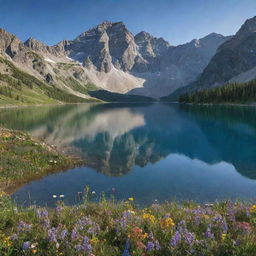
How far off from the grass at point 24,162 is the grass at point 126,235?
51.8ft

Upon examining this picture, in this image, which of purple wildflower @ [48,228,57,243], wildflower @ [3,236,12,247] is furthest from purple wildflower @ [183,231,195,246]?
wildflower @ [3,236,12,247]

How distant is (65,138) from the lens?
52344 mm

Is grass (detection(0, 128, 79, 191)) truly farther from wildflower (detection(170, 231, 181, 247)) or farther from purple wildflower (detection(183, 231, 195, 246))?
purple wildflower (detection(183, 231, 195, 246))

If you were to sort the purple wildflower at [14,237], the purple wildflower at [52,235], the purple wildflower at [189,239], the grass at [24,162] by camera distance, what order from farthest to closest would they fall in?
the grass at [24,162]
the purple wildflower at [14,237]
the purple wildflower at [52,235]
the purple wildflower at [189,239]

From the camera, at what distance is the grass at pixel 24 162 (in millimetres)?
24347

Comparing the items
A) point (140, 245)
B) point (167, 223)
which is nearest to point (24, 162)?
point (167, 223)

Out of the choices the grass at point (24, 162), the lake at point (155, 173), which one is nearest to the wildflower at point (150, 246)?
the lake at point (155, 173)

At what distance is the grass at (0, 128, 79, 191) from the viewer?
2435 cm

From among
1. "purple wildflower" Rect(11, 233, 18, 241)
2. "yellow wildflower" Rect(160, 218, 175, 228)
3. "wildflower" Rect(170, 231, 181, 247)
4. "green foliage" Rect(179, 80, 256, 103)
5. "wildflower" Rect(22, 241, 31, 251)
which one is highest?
"green foliage" Rect(179, 80, 256, 103)

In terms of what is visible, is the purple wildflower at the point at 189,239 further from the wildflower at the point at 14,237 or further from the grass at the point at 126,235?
the wildflower at the point at 14,237

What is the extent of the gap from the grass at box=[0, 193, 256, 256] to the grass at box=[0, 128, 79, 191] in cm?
1580

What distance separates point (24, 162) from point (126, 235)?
23.5 metres

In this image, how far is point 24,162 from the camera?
93.0 feet

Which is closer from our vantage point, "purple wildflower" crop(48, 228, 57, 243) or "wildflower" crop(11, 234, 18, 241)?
"purple wildflower" crop(48, 228, 57, 243)
